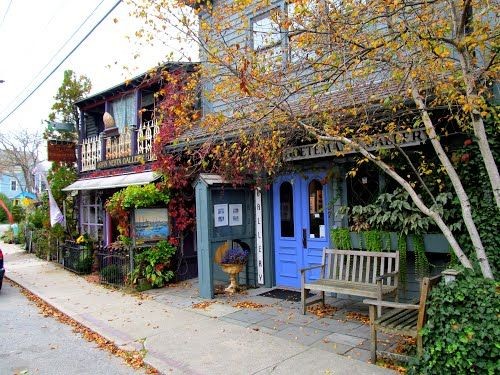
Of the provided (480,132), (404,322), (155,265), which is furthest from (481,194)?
(155,265)

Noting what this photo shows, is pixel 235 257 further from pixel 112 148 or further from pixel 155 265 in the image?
pixel 112 148

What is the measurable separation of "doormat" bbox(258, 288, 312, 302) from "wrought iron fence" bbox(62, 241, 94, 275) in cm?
609

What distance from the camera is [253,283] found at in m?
8.82

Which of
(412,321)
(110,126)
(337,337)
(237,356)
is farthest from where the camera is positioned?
(110,126)

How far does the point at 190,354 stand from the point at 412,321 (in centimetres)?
269

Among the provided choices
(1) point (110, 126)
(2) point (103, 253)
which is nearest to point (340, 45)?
(2) point (103, 253)

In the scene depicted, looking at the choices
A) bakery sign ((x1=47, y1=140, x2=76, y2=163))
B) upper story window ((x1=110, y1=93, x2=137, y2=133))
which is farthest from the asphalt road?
bakery sign ((x1=47, y1=140, x2=76, y2=163))

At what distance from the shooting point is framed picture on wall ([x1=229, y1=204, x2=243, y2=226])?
8523 mm

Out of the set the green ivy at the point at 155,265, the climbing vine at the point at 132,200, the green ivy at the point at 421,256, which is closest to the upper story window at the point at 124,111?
the climbing vine at the point at 132,200

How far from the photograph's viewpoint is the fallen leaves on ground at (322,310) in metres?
6.49

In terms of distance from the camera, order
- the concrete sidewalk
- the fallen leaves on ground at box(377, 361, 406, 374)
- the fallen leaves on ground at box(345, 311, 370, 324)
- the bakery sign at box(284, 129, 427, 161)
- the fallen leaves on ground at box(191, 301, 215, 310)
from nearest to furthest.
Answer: the fallen leaves on ground at box(377, 361, 406, 374) < the concrete sidewalk < the bakery sign at box(284, 129, 427, 161) < the fallen leaves on ground at box(345, 311, 370, 324) < the fallen leaves on ground at box(191, 301, 215, 310)

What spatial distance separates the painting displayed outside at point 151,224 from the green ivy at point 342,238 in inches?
174

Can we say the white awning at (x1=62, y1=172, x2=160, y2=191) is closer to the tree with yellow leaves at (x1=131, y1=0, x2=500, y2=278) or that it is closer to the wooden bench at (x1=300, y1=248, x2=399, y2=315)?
the tree with yellow leaves at (x1=131, y1=0, x2=500, y2=278)

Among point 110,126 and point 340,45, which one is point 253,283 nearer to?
point 340,45
